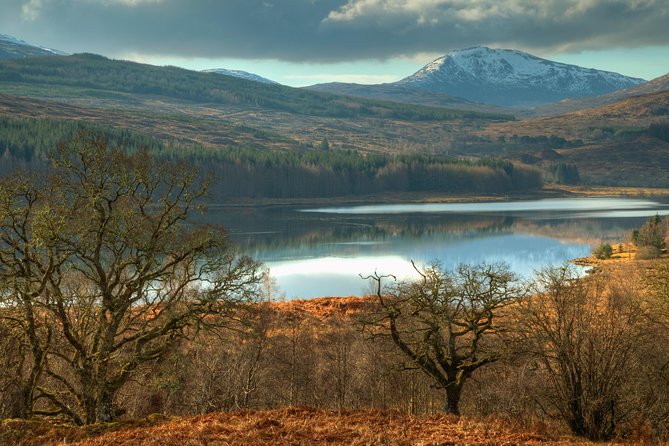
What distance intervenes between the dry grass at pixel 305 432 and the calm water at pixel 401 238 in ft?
157

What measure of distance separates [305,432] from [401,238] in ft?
315

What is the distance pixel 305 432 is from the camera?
1522 cm

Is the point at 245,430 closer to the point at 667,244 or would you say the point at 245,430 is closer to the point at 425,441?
the point at 425,441

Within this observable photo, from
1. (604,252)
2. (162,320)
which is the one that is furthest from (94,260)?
(604,252)

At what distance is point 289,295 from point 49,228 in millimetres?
47955

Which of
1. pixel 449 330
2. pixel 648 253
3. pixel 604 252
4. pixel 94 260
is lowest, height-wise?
pixel 604 252

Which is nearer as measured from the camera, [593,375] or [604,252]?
[593,375]

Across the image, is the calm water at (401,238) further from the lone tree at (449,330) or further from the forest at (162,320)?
the forest at (162,320)

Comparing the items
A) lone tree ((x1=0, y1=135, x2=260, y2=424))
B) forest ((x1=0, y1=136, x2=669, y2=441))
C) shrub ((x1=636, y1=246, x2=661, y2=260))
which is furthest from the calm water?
lone tree ((x1=0, y1=135, x2=260, y2=424))

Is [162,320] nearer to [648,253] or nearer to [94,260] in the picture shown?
[94,260]

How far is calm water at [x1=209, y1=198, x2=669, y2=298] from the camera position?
7956cm

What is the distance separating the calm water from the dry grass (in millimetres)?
47753

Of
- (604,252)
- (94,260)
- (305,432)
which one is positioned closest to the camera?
(305,432)

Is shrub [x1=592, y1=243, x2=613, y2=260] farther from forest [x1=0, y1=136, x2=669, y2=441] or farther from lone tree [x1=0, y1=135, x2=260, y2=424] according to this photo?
lone tree [x1=0, y1=135, x2=260, y2=424]
